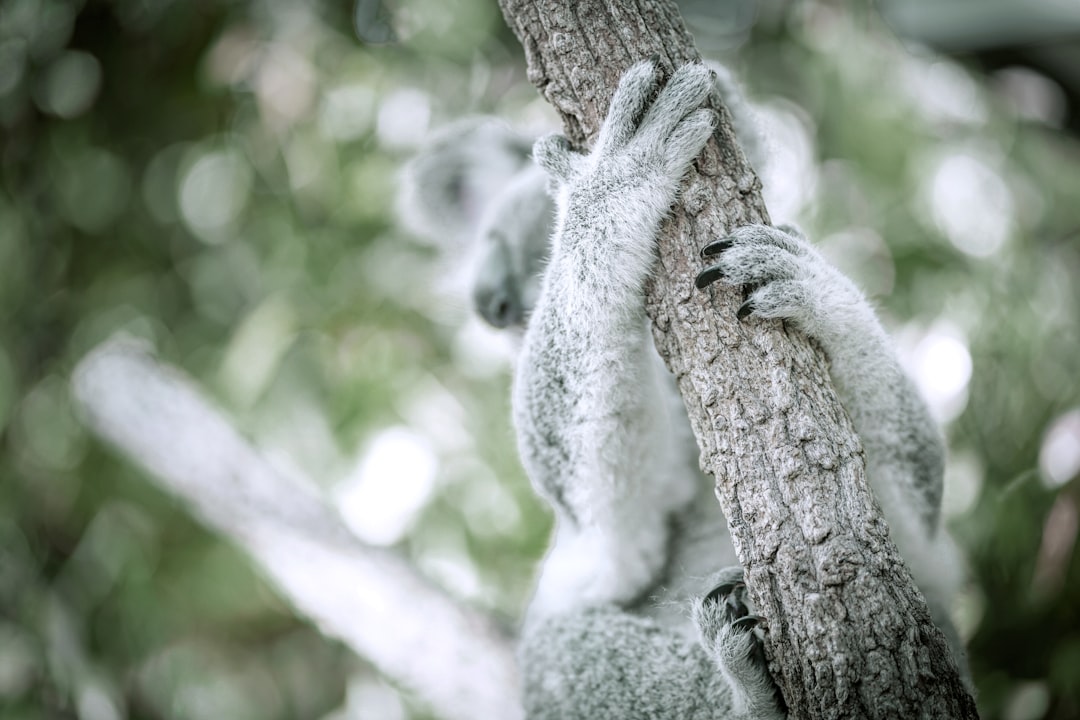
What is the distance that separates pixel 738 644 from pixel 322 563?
135cm

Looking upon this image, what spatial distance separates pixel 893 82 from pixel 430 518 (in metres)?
2.19

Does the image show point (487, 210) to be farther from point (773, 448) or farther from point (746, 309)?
point (773, 448)

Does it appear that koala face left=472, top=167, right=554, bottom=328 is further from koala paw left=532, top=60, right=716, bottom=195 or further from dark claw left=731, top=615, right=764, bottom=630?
dark claw left=731, top=615, right=764, bottom=630

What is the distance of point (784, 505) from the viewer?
991mm

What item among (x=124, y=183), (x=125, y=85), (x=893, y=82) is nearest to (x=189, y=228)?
(x=124, y=183)

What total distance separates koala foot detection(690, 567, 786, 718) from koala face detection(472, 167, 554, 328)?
76 centimetres

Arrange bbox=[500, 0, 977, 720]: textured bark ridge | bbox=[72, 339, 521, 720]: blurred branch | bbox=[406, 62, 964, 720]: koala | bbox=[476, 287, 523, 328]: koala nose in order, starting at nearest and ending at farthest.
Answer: bbox=[500, 0, 977, 720]: textured bark ridge < bbox=[406, 62, 964, 720]: koala < bbox=[476, 287, 523, 328]: koala nose < bbox=[72, 339, 521, 720]: blurred branch

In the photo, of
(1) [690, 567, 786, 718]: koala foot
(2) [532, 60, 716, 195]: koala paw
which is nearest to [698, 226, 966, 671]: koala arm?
(2) [532, 60, 716, 195]: koala paw

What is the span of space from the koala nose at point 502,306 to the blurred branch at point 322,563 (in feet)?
2.57

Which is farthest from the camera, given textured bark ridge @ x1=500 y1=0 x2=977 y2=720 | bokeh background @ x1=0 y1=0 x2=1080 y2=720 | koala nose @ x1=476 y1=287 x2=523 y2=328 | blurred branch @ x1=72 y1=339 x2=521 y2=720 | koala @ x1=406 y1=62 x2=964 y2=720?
bokeh background @ x1=0 y1=0 x2=1080 y2=720

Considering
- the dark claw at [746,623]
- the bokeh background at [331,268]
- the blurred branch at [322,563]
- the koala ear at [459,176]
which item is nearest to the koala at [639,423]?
the dark claw at [746,623]

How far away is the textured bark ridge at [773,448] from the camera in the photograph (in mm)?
941

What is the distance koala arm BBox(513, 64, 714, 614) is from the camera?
1176 mm

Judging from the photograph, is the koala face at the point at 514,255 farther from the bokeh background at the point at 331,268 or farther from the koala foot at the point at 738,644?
the koala foot at the point at 738,644
